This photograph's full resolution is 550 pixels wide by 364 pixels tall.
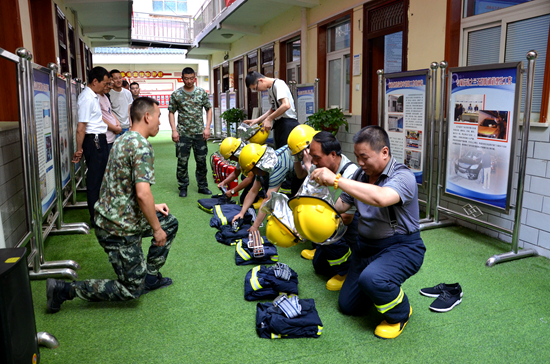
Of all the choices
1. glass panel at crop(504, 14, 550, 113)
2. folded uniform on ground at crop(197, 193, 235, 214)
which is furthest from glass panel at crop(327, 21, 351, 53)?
folded uniform on ground at crop(197, 193, 235, 214)

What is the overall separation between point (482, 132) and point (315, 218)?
2383mm

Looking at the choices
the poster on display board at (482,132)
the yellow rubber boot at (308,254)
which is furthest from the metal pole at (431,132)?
the yellow rubber boot at (308,254)

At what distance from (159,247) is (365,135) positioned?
1.70m

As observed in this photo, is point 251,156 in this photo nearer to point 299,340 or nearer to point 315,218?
point 315,218

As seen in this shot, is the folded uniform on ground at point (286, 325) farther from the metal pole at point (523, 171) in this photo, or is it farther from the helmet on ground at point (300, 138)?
the metal pole at point (523, 171)

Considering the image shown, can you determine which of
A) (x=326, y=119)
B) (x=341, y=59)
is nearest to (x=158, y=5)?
(x=341, y=59)

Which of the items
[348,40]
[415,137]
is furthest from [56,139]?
[348,40]

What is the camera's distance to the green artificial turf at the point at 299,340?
2.30m

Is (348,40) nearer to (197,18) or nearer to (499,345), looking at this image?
(499,345)

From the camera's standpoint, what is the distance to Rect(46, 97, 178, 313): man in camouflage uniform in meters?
2.60

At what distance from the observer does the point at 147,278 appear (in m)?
3.12

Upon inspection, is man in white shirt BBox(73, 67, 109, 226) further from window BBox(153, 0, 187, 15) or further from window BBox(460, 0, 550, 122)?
window BBox(153, 0, 187, 15)

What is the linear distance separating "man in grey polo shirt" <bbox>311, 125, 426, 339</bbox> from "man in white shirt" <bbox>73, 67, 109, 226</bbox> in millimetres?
2906

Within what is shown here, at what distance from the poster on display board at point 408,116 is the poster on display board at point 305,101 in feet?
5.93
